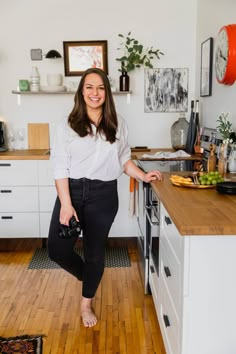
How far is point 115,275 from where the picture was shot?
281cm

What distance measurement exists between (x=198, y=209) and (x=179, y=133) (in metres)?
2.02

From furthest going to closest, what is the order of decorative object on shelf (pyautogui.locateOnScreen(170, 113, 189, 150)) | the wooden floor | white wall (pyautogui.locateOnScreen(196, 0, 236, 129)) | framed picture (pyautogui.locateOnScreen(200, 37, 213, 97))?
decorative object on shelf (pyautogui.locateOnScreen(170, 113, 189, 150)) → framed picture (pyautogui.locateOnScreen(200, 37, 213, 97)) → white wall (pyautogui.locateOnScreen(196, 0, 236, 129)) → the wooden floor

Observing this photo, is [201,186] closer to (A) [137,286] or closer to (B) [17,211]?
(A) [137,286]

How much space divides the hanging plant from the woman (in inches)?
62.0

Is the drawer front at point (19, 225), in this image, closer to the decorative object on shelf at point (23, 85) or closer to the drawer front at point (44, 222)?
the drawer front at point (44, 222)

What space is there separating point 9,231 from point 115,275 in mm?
1087

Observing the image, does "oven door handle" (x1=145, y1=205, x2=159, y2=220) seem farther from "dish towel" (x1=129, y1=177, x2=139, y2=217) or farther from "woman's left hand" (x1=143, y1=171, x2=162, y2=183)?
"dish towel" (x1=129, y1=177, x2=139, y2=217)

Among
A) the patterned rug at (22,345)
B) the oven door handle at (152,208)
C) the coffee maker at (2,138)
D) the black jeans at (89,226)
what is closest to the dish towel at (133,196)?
the oven door handle at (152,208)

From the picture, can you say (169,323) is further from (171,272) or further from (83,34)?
(83,34)

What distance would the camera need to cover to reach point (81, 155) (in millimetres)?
1913

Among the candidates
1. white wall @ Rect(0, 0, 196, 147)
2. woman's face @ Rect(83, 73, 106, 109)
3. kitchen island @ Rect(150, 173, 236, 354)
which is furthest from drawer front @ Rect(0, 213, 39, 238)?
kitchen island @ Rect(150, 173, 236, 354)

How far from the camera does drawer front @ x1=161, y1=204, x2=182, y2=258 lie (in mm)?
1410

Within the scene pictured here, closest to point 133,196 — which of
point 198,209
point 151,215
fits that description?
point 151,215

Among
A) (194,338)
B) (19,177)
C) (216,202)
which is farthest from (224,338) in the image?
(19,177)
